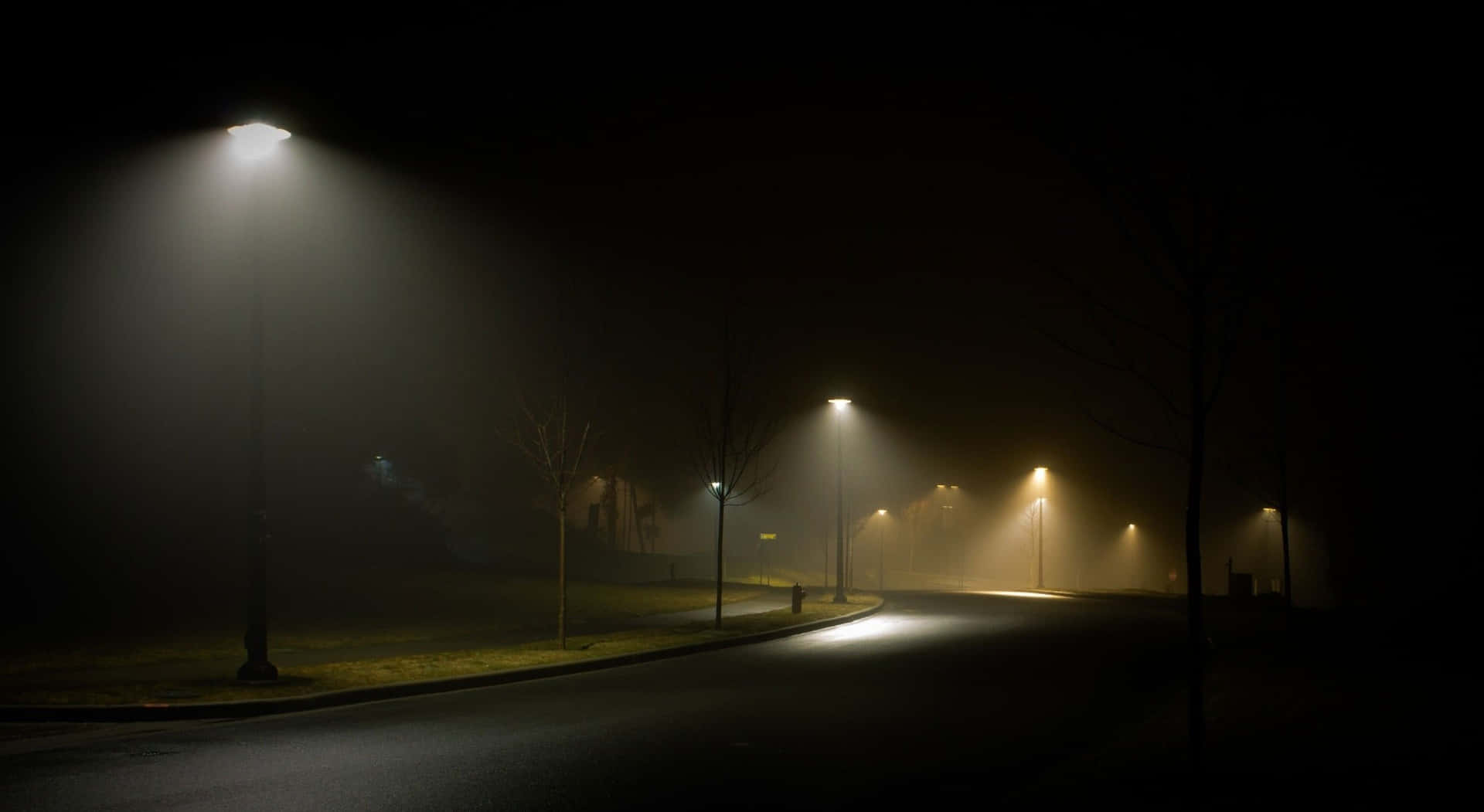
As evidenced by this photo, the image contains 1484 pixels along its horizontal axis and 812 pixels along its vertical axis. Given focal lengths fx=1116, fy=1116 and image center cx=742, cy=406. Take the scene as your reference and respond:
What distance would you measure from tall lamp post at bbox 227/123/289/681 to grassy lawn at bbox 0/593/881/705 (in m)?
0.37

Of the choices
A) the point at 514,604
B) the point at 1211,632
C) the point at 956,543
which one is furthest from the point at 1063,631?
the point at 956,543

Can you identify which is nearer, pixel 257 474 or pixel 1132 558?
pixel 257 474

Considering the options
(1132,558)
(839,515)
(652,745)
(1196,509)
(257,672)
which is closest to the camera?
(1196,509)

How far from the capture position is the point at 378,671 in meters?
16.0

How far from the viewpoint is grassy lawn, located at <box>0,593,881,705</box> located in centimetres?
1312

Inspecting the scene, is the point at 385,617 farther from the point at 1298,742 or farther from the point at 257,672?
the point at 1298,742

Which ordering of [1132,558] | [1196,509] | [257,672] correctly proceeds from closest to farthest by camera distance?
[1196,509]
[257,672]
[1132,558]

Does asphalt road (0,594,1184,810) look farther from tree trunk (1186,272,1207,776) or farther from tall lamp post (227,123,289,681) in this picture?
tall lamp post (227,123,289,681)

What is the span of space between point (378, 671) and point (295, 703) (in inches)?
105

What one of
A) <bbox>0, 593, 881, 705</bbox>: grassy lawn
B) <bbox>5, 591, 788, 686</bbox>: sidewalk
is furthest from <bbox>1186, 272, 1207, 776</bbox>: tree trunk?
<bbox>5, 591, 788, 686</bbox>: sidewalk

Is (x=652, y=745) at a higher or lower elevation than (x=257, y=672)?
lower

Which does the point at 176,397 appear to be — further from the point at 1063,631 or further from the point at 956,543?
the point at 956,543

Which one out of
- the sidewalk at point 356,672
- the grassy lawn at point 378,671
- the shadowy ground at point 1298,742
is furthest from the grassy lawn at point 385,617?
the shadowy ground at point 1298,742

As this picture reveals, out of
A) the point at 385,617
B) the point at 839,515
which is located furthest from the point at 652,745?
the point at 839,515
